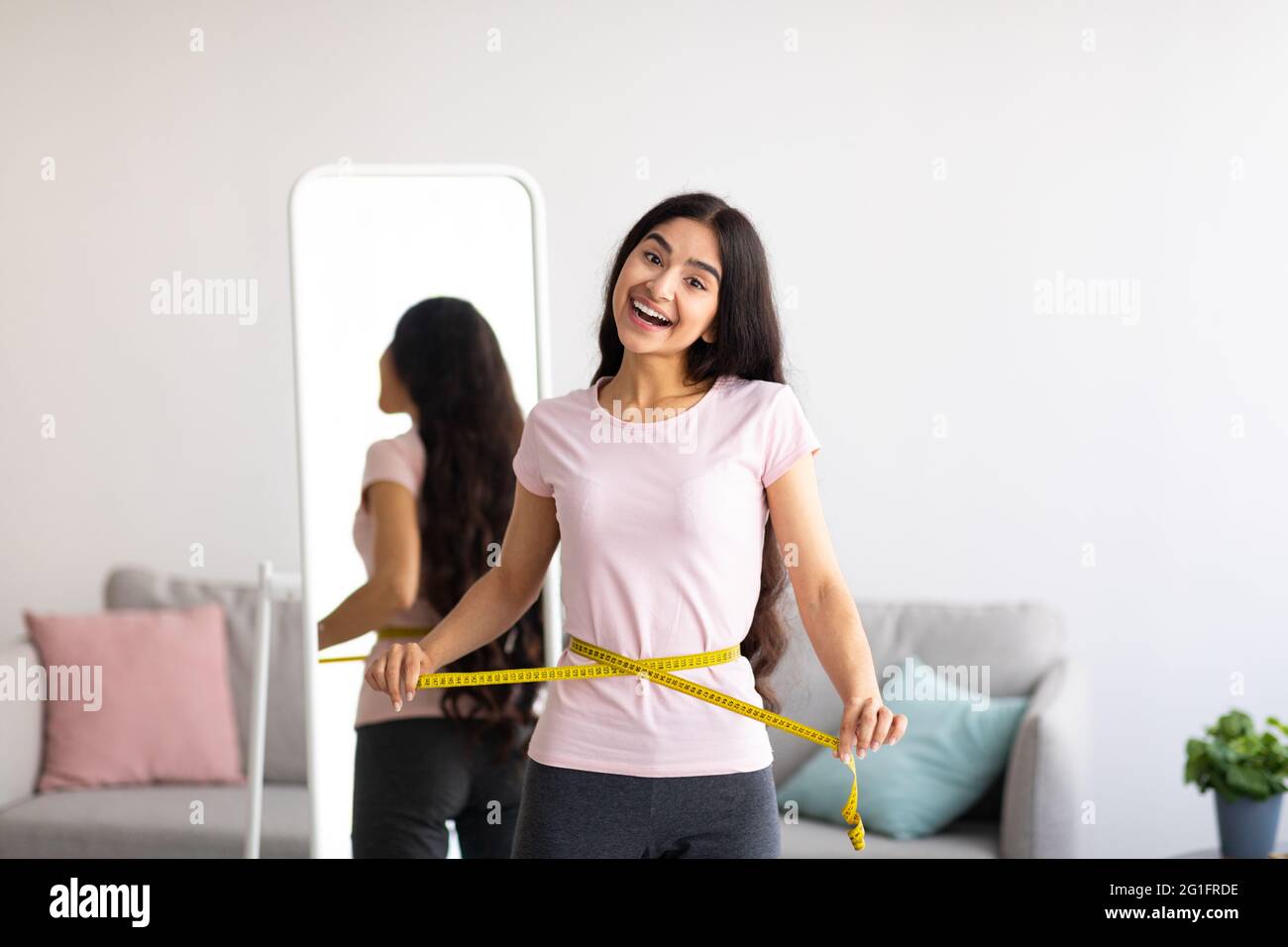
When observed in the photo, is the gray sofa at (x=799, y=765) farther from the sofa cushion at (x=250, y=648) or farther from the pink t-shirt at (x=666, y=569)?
the pink t-shirt at (x=666, y=569)

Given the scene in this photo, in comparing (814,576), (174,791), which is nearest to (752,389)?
(814,576)

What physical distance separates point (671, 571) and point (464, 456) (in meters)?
1.16

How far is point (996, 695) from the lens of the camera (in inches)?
131

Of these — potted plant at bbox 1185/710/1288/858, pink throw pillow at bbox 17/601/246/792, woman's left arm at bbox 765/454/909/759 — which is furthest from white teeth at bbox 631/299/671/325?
pink throw pillow at bbox 17/601/246/792


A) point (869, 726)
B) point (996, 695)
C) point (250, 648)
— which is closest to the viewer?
point (869, 726)

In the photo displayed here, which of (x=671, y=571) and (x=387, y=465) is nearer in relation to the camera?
(x=671, y=571)

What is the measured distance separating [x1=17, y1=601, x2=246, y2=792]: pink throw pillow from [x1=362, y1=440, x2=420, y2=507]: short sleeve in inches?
48.1

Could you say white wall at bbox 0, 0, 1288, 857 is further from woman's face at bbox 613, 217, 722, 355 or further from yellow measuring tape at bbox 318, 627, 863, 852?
yellow measuring tape at bbox 318, 627, 863, 852

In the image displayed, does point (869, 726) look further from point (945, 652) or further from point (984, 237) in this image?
point (984, 237)

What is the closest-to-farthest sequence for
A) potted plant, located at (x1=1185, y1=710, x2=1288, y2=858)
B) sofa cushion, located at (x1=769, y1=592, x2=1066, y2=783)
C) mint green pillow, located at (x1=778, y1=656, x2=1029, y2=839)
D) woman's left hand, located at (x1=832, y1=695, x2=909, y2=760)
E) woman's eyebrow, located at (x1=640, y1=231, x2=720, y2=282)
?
woman's left hand, located at (x1=832, y1=695, x2=909, y2=760), woman's eyebrow, located at (x1=640, y1=231, x2=720, y2=282), mint green pillow, located at (x1=778, y1=656, x2=1029, y2=839), potted plant, located at (x1=1185, y1=710, x2=1288, y2=858), sofa cushion, located at (x1=769, y1=592, x2=1066, y2=783)

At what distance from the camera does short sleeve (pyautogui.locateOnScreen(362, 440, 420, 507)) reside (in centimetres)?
267

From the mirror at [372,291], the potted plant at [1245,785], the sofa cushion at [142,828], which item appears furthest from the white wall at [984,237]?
the sofa cushion at [142,828]

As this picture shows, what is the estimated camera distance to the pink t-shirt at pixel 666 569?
156 cm
